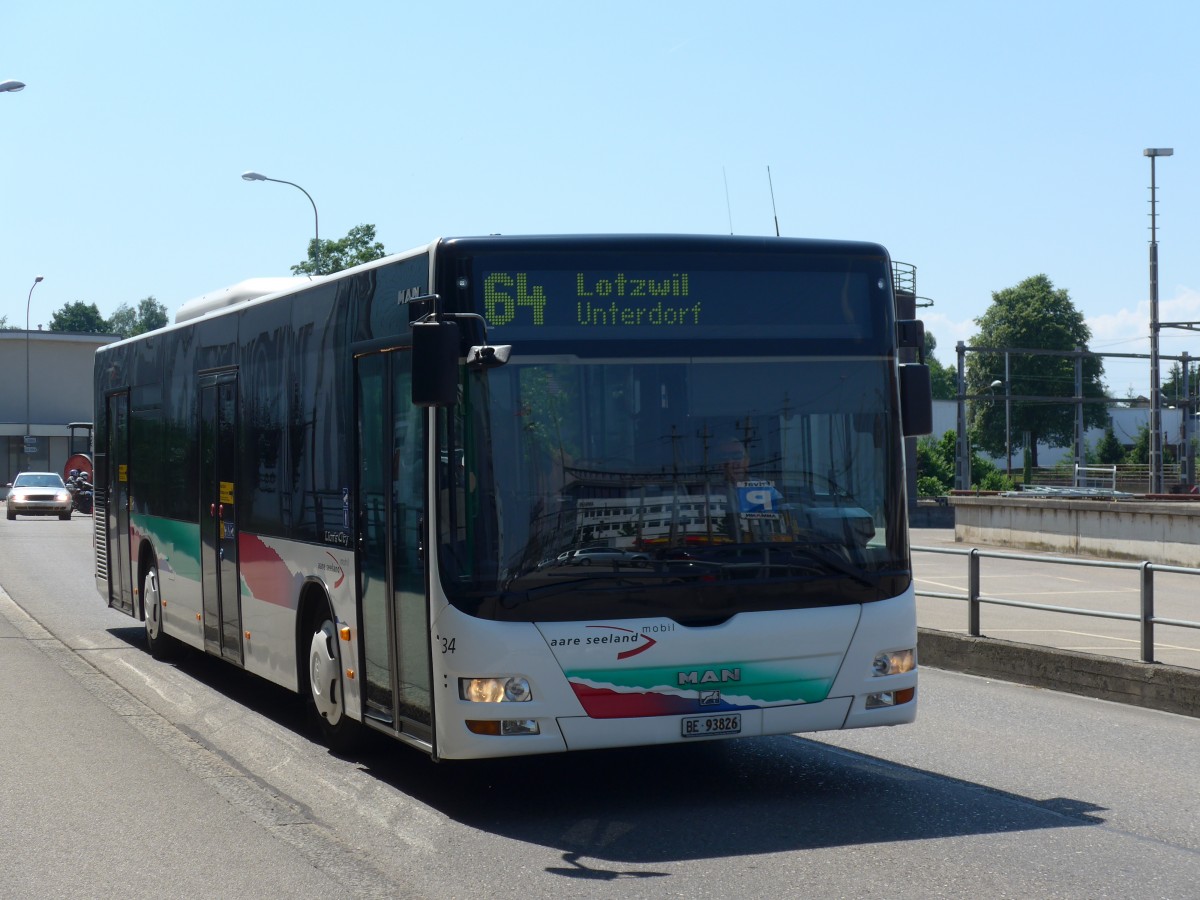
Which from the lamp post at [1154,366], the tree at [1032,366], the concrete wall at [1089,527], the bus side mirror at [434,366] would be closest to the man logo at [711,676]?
the bus side mirror at [434,366]

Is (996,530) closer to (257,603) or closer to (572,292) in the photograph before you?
(257,603)

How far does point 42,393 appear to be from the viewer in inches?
3757

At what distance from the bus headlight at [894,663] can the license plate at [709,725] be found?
81 cm

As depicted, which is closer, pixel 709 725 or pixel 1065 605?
pixel 709 725

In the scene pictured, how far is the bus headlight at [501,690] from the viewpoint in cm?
754

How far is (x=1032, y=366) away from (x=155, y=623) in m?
101

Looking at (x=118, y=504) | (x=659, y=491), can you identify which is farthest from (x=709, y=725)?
(x=118, y=504)

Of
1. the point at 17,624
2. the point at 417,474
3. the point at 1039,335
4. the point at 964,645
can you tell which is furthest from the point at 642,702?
the point at 1039,335

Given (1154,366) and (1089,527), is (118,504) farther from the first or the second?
(1154,366)

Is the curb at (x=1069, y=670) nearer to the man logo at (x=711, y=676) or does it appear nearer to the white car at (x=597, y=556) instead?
the man logo at (x=711, y=676)

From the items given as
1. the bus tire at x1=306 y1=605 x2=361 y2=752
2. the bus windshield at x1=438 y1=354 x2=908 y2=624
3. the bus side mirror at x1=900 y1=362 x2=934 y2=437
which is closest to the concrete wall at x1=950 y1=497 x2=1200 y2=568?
the bus side mirror at x1=900 y1=362 x2=934 y2=437

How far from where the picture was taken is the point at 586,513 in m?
7.62

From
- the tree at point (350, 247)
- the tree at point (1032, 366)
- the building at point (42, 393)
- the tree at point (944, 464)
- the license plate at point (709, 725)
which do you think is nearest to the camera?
the license plate at point (709, 725)

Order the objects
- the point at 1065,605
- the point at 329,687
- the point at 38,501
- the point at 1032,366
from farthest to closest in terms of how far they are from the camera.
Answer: the point at 1032,366, the point at 38,501, the point at 1065,605, the point at 329,687
